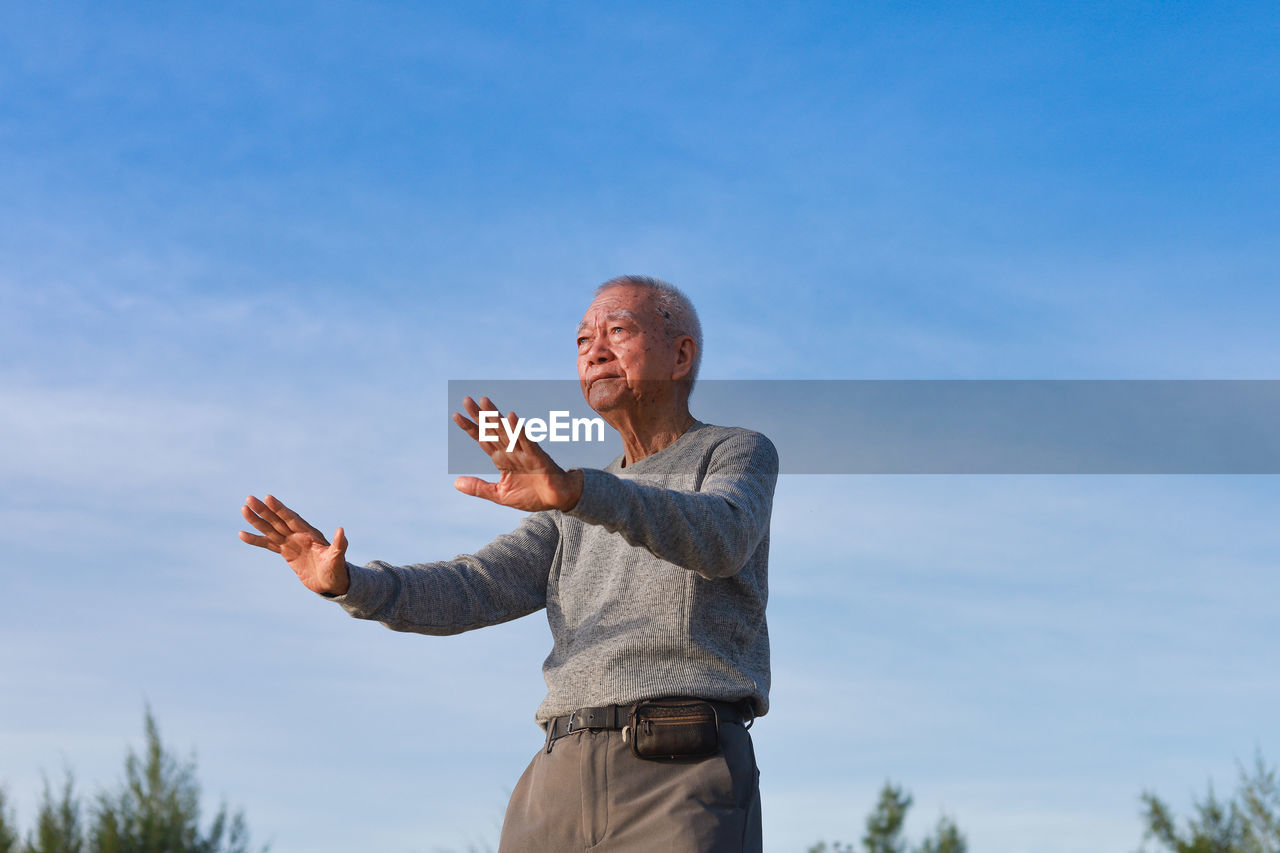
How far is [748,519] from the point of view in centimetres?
315

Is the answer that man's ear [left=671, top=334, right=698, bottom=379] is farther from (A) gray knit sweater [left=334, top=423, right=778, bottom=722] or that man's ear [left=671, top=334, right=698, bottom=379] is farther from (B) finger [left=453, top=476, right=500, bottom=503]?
(B) finger [left=453, top=476, right=500, bottom=503]

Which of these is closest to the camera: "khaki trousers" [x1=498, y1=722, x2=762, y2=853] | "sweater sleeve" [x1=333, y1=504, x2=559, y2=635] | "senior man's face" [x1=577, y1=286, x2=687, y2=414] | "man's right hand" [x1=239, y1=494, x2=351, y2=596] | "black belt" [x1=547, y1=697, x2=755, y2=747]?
"khaki trousers" [x1=498, y1=722, x2=762, y2=853]

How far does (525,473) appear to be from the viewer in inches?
111

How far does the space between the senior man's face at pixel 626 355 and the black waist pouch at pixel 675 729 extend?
38.8 inches

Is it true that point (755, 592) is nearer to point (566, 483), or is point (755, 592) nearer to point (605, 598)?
point (605, 598)

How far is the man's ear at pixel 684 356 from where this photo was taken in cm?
389

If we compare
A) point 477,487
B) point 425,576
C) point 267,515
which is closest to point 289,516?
point 267,515

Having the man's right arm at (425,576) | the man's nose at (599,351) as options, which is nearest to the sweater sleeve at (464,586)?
the man's right arm at (425,576)

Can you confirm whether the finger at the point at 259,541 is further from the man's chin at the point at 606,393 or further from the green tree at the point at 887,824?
the green tree at the point at 887,824

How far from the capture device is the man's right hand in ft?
11.6

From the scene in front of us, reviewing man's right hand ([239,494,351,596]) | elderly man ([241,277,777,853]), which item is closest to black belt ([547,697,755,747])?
elderly man ([241,277,777,853])

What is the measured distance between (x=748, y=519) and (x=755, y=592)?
416mm

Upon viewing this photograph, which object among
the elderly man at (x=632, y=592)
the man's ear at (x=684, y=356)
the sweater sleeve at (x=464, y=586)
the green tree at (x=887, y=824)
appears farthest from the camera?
the green tree at (x=887, y=824)

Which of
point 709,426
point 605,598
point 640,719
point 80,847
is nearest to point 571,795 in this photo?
point 640,719
